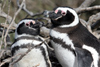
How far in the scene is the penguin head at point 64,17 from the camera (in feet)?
9.98

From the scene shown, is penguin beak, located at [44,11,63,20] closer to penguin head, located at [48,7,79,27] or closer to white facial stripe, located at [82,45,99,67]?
penguin head, located at [48,7,79,27]

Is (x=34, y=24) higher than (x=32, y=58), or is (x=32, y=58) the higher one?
(x=34, y=24)

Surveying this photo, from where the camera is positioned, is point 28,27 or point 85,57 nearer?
point 85,57

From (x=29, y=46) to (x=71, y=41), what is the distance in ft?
1.27

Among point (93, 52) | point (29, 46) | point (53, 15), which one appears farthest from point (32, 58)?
point (93, 52)

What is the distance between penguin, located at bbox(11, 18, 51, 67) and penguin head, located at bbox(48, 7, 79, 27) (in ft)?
0.56

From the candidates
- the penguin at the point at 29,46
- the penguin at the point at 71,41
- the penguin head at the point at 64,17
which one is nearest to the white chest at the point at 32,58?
the penguin at the point at 29,46

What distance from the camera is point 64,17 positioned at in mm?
3078

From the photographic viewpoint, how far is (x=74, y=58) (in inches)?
117

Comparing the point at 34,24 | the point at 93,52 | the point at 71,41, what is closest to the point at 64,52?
the point at 71,41

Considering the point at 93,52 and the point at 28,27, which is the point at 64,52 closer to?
the point at 93,52

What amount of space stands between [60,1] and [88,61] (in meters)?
4.03

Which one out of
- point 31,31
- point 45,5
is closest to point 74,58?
point 31,31

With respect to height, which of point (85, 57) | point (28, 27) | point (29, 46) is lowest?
point (85, 57)
